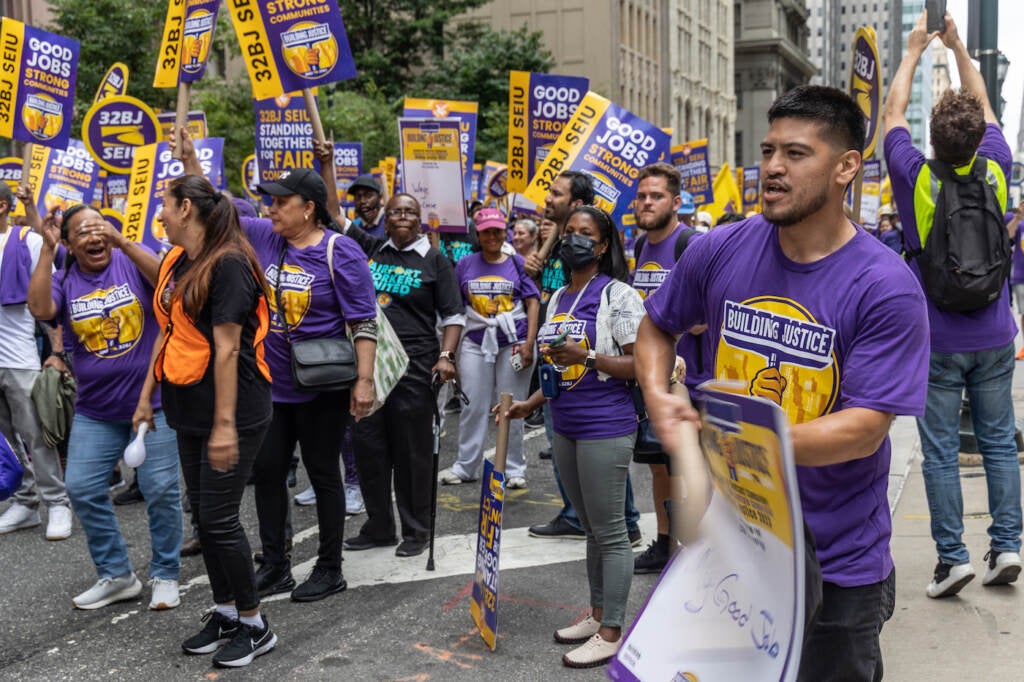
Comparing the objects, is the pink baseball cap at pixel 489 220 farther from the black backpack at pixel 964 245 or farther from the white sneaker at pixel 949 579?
the white sneaker at pixel 949 579

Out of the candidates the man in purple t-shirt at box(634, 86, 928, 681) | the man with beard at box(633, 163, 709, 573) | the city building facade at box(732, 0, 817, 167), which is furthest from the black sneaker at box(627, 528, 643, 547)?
the city building facade at box(732, 0, 817, 167)

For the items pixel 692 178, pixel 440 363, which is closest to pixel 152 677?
pixel 440 363

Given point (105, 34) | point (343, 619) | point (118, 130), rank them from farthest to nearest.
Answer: point (105, 34) < point (118, 130) < point (343, 619)

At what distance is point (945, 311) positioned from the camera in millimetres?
5301

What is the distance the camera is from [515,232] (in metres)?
10.5

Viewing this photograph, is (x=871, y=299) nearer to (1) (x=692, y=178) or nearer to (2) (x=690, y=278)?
(2) (x=690, y=278)

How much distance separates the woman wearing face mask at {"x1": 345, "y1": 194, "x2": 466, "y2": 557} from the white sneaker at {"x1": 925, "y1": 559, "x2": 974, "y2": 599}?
273 cm

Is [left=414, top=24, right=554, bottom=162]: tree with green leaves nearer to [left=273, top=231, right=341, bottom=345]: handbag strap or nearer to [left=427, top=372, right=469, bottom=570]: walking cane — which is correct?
[left=427, top=372, right=469, bottom=570]: walking cane

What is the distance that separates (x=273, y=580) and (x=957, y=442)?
11.0 feet

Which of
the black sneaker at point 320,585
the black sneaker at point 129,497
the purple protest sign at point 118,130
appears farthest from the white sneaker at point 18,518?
the purple protest sign at point 118,130

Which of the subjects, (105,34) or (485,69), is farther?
(485,69)

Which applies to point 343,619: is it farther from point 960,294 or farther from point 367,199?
point 367,199

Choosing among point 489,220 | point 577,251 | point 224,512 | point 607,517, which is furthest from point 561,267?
point 489,220

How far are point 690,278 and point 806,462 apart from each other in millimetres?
726
